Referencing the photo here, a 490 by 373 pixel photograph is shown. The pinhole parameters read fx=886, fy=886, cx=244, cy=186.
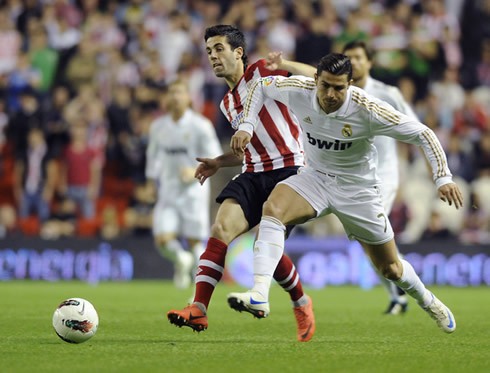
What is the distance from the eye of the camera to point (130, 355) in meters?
5.27

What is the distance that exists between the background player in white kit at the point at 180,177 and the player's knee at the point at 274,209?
5.53 meters

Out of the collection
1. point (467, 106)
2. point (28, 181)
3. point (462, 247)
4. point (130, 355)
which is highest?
point (467, 106)

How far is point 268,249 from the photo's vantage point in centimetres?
582

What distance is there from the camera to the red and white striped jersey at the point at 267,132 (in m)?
6.63

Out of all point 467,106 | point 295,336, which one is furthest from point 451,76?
point 295,336

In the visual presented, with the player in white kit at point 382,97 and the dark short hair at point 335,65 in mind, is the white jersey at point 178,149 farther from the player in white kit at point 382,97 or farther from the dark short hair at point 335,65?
the dark short hair at point 335,65

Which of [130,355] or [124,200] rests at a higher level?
[124,200]

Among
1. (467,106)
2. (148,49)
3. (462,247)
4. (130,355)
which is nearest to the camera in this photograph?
(130,355)

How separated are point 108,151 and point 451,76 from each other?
622cm

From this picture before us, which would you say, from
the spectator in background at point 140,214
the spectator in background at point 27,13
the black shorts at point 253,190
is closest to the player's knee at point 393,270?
the black shorts at point 253,190

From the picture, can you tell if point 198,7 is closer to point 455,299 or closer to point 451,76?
point 451,76

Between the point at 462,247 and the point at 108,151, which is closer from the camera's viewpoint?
the point at 462,247

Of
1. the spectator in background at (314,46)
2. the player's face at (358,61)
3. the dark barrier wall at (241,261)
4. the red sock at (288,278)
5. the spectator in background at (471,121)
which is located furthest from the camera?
the spectator in background at (314,46)

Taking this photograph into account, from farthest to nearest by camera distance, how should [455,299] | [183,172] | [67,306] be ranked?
[183,172]
[455,299]
[67,306]
